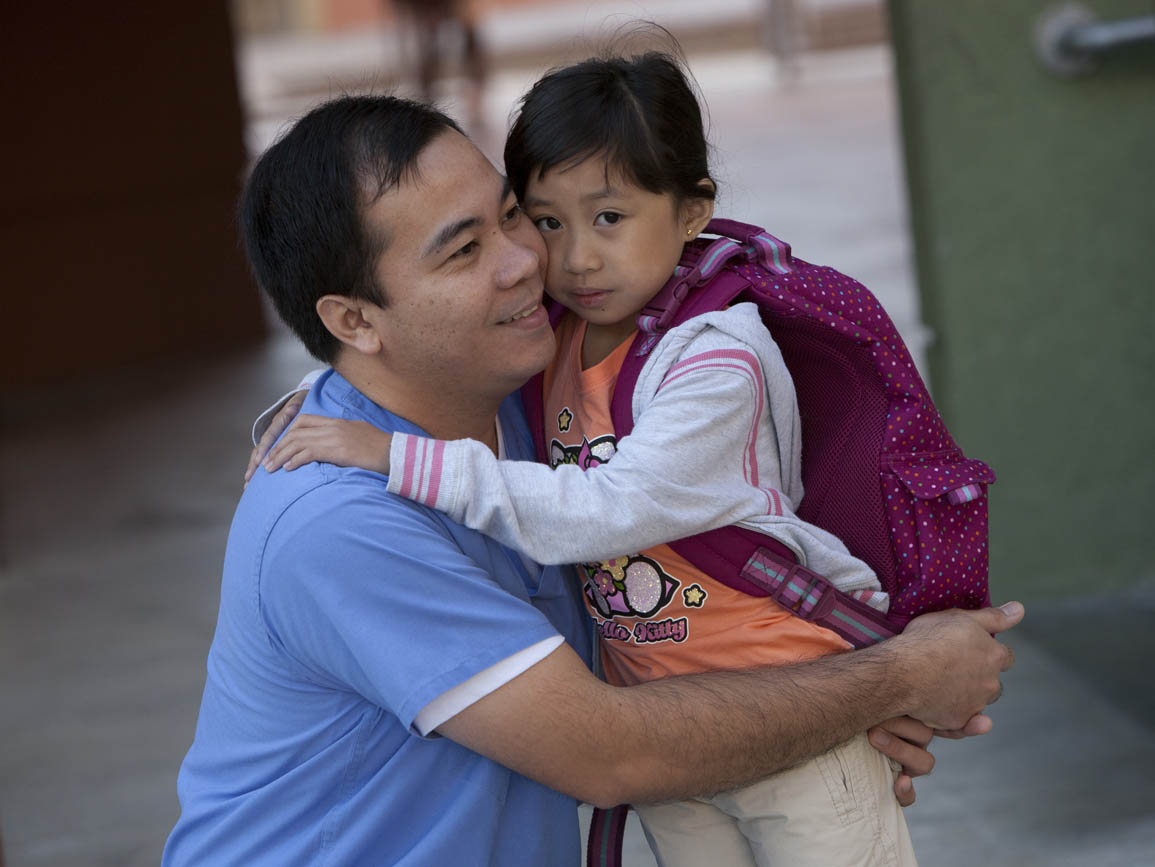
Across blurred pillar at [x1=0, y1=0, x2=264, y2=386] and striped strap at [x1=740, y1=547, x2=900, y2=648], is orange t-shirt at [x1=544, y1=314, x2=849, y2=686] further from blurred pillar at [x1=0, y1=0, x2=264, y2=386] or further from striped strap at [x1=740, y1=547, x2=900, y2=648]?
blurred pillar at [x1=0, y1=0, x2=264, y2=386]

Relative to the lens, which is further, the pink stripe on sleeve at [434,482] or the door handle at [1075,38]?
the door handle at [1075,38]

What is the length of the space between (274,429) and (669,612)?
23.7 inches

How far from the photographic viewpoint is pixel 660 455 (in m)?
1.71

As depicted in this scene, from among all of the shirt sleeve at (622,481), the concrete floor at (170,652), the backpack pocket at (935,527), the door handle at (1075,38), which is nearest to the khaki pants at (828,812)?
the backpack pocket at (935,527)

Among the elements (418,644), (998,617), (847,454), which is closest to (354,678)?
(418,644)

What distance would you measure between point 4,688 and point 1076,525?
9.97ft

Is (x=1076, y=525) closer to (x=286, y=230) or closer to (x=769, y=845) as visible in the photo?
(x=769, y=845)

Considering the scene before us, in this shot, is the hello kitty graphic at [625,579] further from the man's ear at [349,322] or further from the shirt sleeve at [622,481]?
the man's ear at [349,322]

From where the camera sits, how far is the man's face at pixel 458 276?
1796 mm

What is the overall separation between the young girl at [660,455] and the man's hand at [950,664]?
3.4 inches

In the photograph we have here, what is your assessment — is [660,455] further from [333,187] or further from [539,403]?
[333,187]

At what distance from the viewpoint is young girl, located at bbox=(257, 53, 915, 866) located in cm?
171

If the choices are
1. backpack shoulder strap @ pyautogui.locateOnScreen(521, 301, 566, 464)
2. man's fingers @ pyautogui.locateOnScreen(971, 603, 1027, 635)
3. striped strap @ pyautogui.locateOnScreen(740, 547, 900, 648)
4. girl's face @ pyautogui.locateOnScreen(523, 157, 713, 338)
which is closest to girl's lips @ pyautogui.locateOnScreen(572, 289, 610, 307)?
girl's face @ pyautogui.locateOnScreen(523, 157, 713, 338)

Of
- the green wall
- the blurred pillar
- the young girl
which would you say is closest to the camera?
the young girl
